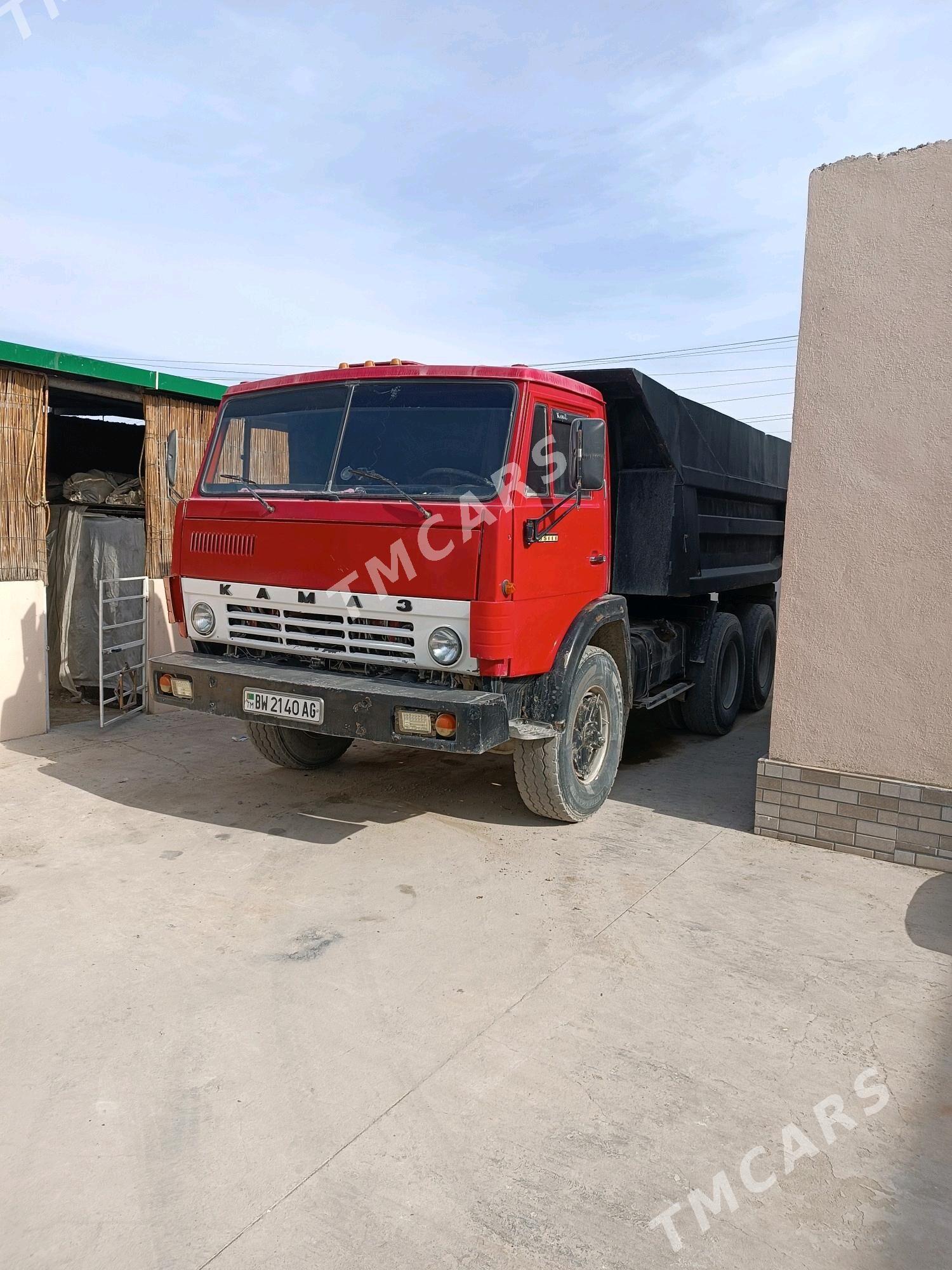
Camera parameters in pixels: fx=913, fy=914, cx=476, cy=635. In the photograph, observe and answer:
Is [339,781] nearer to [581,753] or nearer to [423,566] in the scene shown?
[581,753]

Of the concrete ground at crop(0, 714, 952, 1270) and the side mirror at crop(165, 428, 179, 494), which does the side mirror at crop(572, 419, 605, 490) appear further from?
the side mirror at crop(165, 428, 179, 494)

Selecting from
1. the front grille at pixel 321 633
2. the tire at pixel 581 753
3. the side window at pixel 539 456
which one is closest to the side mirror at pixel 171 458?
the front grille at pixel 321 633

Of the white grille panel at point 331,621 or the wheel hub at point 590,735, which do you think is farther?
the wheel hub at point 590,735

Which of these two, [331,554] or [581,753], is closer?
[331,554]

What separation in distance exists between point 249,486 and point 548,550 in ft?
5.58

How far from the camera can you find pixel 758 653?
28.6 feet

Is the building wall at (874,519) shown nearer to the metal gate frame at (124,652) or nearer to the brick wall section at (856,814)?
the brick wall section at (856,814)

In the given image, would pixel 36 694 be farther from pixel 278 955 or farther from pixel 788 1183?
pixel 788 1183

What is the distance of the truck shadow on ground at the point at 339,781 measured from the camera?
5.42 meters

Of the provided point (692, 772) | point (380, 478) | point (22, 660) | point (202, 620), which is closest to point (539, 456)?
point (380, 478)

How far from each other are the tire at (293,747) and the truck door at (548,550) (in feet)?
5.73

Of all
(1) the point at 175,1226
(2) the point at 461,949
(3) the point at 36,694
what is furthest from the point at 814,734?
(3) the point at 36,694

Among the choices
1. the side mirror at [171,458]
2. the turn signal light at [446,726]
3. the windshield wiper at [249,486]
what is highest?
the side mirror at [171,458]

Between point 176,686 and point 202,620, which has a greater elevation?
point 202,620
